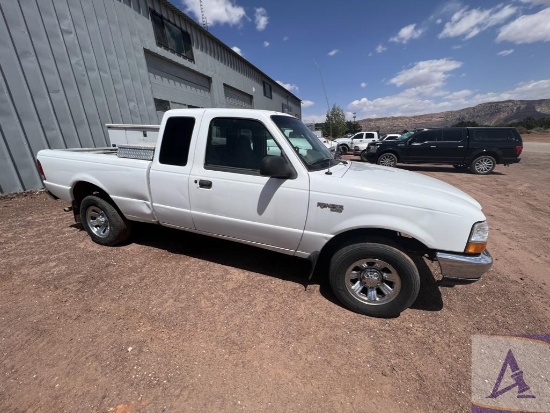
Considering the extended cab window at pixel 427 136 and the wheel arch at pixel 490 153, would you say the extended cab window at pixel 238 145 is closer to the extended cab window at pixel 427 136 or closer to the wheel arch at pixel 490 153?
the extended cab window at pixel 427 136

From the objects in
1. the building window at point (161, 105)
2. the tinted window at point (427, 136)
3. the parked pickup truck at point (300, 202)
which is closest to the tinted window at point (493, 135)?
the tinted window at point (427, 136)

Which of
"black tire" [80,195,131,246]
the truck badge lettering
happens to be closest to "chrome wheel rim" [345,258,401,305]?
the truck badge lettering

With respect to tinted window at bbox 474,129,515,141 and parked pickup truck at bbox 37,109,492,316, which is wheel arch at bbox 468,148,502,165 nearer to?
tinted window at bbox 474,129,515,141

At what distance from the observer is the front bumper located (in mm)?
2176

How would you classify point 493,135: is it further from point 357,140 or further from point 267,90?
point 267,90

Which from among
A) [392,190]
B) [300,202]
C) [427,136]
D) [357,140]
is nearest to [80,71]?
[300,202]

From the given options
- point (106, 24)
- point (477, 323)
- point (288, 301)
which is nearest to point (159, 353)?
point (288, 301)

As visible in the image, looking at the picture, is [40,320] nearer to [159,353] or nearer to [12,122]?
[159,353]

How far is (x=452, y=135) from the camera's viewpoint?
1053 cm

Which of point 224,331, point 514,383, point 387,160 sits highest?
point 387,160

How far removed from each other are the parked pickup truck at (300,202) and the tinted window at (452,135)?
9.83 metres

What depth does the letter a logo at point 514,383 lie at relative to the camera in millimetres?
1791

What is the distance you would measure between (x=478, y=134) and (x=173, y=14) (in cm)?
1352

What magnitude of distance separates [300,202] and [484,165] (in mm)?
11518
